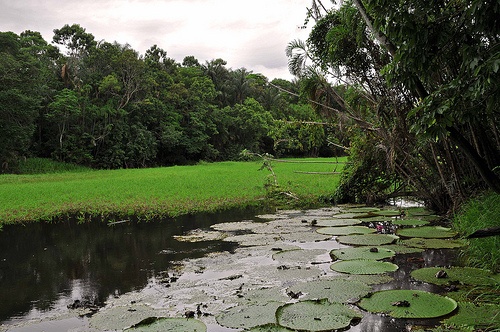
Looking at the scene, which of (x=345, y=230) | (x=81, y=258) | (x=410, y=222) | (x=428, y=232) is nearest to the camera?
(x=81, y=258)

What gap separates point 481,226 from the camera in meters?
5.83

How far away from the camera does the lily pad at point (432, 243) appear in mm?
6188

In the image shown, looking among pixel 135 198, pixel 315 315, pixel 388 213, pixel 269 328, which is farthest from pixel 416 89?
pixel 135 198

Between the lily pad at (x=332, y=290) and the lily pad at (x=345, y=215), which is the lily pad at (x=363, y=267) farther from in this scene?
the lily pad at (x=345, y=215)

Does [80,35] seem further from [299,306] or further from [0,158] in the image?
[299,306]

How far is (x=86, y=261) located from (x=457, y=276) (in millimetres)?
5226

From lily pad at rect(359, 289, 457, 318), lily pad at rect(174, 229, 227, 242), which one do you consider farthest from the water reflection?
lily pad at rect(359, 289, 457, 318)

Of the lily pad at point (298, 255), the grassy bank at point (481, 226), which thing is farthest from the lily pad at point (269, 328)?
the grassy bank at point (481, 226)

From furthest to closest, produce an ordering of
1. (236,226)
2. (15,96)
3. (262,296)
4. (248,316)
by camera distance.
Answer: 1. (15,96)
2. (236,226)
3. (262,296)
4. (248,316)

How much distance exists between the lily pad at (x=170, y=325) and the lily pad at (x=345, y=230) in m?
4.23

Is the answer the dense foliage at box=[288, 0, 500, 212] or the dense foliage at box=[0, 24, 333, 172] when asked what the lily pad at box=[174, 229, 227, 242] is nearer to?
the dense foliage at box=[288, 0, 500, 212]

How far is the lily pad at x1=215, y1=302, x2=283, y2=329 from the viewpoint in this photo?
145 inches

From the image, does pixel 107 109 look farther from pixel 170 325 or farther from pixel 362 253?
pixel 170 325

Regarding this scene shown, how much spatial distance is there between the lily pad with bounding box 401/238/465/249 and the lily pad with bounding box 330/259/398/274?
4.18 ft
